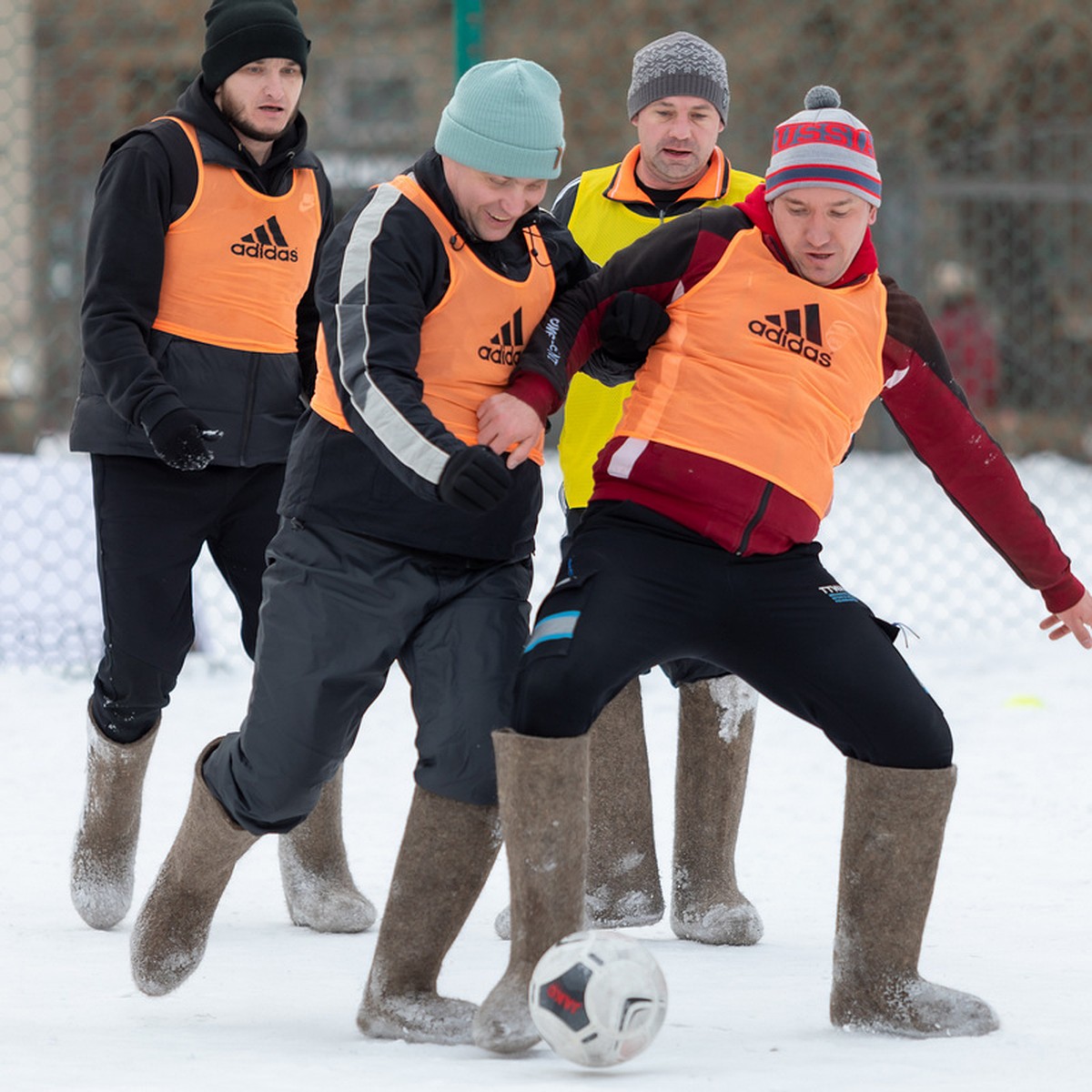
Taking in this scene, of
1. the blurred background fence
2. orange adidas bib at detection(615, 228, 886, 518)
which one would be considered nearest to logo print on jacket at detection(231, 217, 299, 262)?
orange adidas bib at detection(615, 228, 886, 518)

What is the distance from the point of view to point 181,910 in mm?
3000

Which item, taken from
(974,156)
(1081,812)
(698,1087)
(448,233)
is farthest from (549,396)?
(974,156)

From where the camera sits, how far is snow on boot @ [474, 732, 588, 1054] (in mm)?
2637

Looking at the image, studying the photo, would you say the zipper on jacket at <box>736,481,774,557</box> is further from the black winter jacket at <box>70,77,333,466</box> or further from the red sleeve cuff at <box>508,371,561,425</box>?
the black winter jacket at <box>70,77,333,466</box>

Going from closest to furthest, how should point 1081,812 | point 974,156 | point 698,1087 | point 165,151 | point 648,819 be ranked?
point 698,1087, point 165,151, point 648,819, point 1081,812, point 974,156

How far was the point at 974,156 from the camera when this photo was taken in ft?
40.5

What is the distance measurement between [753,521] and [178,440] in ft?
3.52

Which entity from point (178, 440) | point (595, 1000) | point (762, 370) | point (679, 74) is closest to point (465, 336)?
point (762, 370)

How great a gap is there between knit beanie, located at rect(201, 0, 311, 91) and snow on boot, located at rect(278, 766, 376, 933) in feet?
4.63

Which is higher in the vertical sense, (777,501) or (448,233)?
(448,233)

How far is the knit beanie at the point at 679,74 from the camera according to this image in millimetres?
3678

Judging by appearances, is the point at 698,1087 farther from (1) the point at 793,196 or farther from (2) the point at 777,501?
(1) the point at 793,196

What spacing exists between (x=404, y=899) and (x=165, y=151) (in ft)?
4.99

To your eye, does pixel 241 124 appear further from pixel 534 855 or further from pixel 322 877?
pixel 534 855
